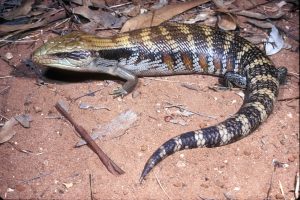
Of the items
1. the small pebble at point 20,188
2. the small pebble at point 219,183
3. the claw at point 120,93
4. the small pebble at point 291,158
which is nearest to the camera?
the small pebble at point 20,188

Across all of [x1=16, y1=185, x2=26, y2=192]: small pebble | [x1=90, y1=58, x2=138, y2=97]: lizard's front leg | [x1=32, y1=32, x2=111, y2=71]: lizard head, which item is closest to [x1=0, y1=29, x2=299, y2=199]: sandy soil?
[x1=16, y1=185, x2=26, y2=192]: small pebble

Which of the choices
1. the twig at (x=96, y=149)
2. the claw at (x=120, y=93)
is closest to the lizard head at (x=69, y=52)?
the claw at (x=120, y=93)

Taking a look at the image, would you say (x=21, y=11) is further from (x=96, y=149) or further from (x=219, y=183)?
(x=219, y=183)

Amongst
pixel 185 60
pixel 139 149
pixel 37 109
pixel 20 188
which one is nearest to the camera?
pixel 20 188

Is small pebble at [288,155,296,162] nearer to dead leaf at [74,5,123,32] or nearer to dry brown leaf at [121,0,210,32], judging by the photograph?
dry brown leaf at [121,0,210,32]

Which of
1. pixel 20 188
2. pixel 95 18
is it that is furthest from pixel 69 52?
pixel 20 188

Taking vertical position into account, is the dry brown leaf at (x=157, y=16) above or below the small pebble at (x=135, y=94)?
above

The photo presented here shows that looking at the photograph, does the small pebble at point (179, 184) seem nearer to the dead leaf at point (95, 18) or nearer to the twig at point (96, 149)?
the twig at point (96, 149)
